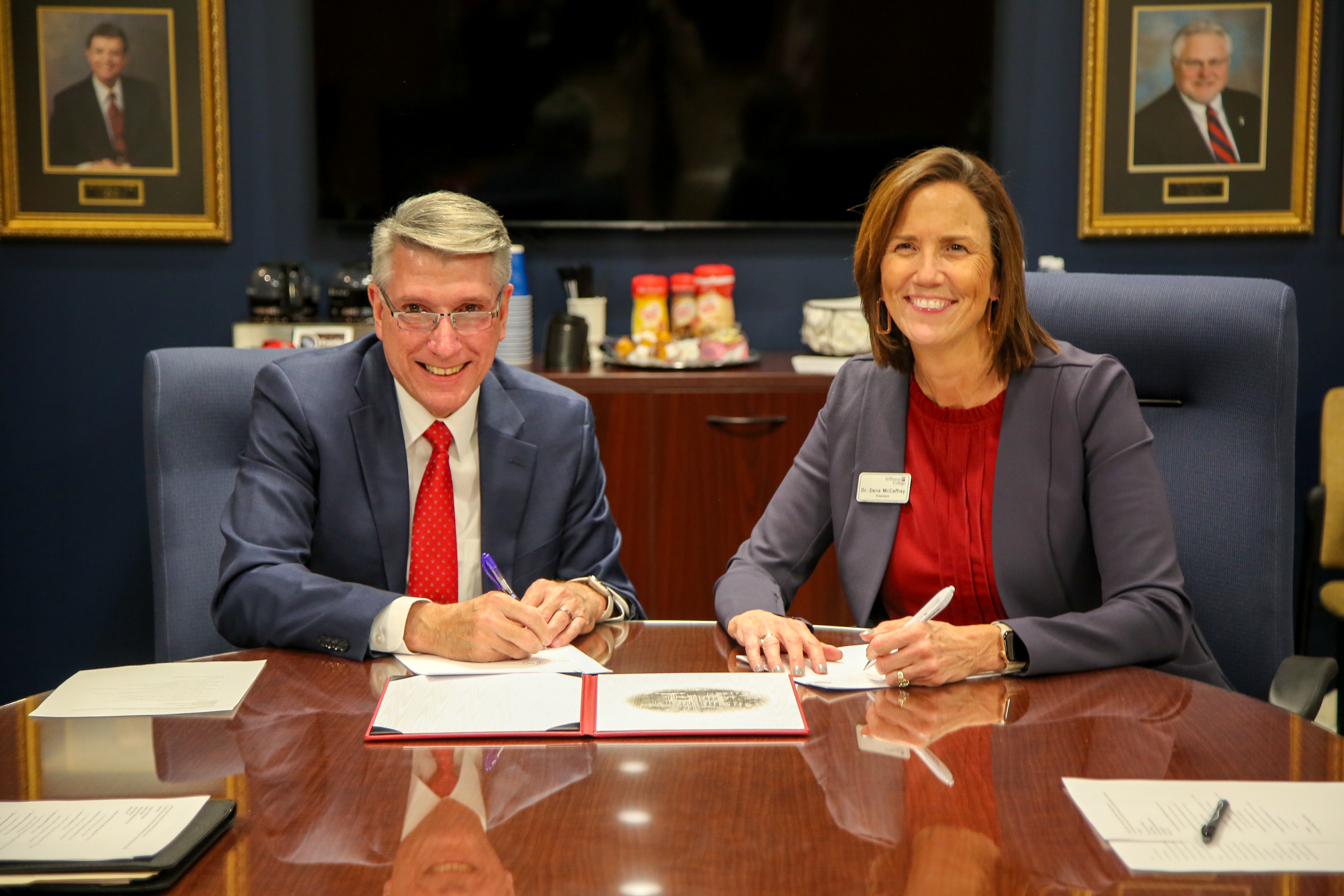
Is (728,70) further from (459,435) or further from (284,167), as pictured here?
(459,435)

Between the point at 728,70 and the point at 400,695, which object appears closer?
the point at 400,695

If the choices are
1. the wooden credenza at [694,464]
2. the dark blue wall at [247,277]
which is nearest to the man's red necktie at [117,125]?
the dark blue wall at [247,277]

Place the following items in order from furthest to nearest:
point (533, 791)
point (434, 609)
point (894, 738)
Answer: point (434, 609) < point (894, 738) < point (533, 791)

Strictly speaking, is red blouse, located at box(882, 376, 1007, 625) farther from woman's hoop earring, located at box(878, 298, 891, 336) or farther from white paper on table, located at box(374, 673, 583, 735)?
white paper on table, located at box(374, 673, 583, 735)

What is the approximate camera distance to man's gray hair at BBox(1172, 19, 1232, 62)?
139 inches

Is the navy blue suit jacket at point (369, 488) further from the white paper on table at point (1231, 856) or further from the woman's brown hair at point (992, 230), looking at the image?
the white paper on table at point (1231, 856)

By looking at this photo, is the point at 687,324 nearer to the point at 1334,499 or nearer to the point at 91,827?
the point at 1334,499

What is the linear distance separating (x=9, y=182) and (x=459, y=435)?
7.80 ft

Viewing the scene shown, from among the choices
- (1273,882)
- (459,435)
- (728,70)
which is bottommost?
(1273,882)

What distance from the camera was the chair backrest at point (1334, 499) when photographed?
3221mm

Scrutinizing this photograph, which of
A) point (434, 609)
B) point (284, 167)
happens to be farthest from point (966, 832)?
point (284, 167)

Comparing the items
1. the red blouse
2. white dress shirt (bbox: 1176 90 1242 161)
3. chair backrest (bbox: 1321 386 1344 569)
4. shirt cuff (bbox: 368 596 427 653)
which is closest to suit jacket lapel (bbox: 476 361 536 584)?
shirt cuff (bbox: 368 596 427 653)

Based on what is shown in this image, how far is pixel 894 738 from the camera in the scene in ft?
4.27

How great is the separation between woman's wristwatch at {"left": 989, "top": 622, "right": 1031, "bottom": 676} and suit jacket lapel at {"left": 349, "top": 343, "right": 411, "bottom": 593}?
924mm
